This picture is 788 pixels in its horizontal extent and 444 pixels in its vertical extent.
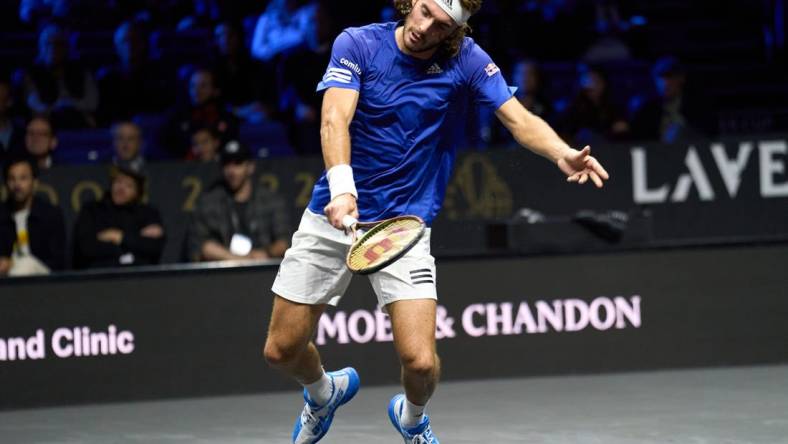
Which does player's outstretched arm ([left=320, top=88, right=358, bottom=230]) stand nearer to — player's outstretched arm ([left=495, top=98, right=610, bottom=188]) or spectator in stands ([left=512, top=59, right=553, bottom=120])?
player's outstretched arm ([left=495, top=98, right=610, bottom=188])

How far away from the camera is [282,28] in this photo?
1228cm

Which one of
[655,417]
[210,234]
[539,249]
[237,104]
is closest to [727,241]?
[539,249]

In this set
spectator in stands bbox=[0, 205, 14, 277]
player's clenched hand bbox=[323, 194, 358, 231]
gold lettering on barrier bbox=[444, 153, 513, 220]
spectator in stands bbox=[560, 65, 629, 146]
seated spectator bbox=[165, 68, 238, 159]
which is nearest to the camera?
player's clenched hand bbox=[323, 194, 358, 231]

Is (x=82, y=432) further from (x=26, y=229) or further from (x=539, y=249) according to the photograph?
(x=539, y=249)

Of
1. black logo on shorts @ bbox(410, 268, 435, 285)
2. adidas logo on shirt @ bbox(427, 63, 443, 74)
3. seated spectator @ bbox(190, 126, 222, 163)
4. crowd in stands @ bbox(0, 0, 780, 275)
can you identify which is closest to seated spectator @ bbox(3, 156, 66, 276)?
crowd in stands @ bbox(0, 0, 780, 275)

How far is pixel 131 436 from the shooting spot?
6844mm

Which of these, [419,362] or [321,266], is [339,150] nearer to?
[321,266]

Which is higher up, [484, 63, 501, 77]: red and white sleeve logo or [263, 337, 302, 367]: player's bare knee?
[484, 63, 501, 77]: red and white sleeve logo

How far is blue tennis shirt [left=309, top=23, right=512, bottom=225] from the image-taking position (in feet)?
18.3

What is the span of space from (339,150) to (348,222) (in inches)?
14.1

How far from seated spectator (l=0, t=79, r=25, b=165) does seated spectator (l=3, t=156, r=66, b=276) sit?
3.92 feet

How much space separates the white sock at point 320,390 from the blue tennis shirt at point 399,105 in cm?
78

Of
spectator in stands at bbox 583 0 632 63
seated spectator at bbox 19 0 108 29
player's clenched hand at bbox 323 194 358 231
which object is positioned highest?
seated spectator at bbox 19 0 108 29

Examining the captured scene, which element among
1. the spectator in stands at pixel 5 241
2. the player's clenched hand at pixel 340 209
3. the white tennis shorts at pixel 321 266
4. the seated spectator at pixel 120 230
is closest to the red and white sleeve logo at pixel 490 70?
the white tennis shorts at pixel 321 266
